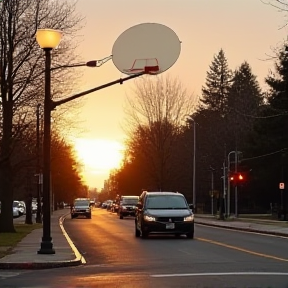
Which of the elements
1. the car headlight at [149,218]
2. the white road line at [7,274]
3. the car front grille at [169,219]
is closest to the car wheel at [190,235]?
the car front grille at [169,219]

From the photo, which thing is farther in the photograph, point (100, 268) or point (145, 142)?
point (145, 142)

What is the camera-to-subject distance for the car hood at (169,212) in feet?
91.3

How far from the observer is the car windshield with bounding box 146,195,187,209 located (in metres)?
28.8

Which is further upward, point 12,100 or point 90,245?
point 12,100

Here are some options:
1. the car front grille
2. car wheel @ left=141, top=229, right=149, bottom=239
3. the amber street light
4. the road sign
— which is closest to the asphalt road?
the amber street light

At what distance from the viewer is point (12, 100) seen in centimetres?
3259

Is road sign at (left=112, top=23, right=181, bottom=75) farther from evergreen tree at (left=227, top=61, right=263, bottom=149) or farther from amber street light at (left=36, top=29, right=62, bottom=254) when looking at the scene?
evergreen tree at (left=227, top=61, right=263, bottom=149)

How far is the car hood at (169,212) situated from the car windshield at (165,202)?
35 cm

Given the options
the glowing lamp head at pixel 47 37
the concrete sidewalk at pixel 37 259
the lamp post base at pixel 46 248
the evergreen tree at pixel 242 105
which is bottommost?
the concrete sidewalk at pixel 37 259

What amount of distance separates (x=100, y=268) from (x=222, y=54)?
337ft

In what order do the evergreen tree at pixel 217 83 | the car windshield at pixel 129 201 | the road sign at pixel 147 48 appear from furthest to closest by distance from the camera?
the evergreen tree at pixel 217 83
the car windshield at pixel 129 201
the road sign at pixel 147 48

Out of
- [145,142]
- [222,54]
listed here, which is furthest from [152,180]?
[222,54]

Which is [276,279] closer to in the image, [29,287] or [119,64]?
[29,287]

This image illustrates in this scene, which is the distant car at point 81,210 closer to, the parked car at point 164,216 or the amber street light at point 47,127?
the parked car at point 164,216
